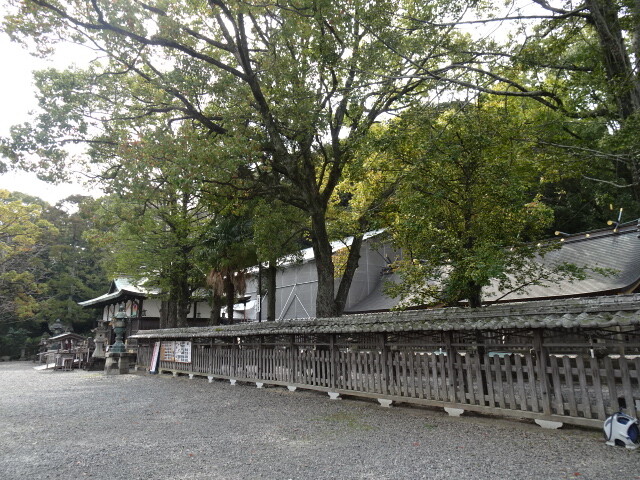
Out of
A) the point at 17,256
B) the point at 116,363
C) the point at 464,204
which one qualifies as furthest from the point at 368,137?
the point at 17,256

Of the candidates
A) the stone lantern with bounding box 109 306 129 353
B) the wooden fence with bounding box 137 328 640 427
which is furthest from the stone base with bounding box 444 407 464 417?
the stone lantern with bounding box 109 306 129 353

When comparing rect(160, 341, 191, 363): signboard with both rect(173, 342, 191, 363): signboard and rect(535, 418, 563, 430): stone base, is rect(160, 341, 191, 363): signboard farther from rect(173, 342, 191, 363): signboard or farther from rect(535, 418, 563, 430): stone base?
rect(535, 418, 563, 430): stone base

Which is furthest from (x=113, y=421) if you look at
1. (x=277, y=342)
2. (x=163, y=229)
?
(x=163, y=229)

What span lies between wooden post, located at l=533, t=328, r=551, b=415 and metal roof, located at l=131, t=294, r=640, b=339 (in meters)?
0.38

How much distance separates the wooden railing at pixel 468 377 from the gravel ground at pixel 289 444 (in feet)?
0.99

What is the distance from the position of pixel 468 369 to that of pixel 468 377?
0.14m

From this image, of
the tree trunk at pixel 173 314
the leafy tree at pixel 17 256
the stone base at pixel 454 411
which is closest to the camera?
the stone base at pixel 454 411

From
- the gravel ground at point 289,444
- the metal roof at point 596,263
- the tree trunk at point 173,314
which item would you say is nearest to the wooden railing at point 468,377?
the gravel ground at point 289,444

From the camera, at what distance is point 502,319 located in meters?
6.55

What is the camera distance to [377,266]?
21.9m

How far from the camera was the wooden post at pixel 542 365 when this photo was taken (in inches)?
251

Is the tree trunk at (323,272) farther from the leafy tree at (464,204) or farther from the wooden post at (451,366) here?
the wooden post at (451,366)

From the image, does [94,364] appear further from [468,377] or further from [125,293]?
[468,377]

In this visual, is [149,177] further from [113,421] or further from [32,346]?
[32,346]
